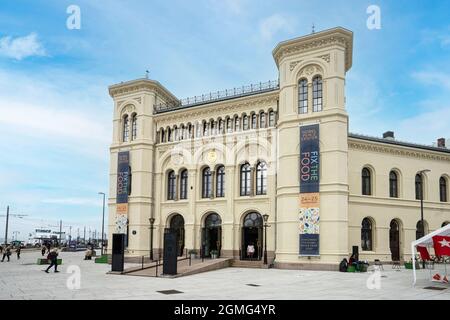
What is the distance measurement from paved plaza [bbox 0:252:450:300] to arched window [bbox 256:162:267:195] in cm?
913

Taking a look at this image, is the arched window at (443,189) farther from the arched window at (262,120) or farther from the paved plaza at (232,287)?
the arched window at (262,120)

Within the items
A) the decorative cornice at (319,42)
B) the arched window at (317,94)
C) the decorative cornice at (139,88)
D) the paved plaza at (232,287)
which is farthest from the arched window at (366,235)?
the decorative cornice at (139,88)

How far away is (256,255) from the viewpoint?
34594 mm

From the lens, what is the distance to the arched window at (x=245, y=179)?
3572 centimetres

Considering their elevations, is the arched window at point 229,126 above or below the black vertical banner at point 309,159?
above

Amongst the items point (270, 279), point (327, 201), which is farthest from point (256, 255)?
point (270, 279)

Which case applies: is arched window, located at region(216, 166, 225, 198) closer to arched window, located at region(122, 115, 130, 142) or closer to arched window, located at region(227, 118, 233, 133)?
arched window, located at region(227, 118, 233, 133)

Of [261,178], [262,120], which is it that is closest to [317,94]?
[262,120]

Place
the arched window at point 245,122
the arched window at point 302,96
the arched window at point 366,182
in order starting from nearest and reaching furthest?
the arched window at point 302,96
the arched window at point 366,182
the arched window at point 245,122

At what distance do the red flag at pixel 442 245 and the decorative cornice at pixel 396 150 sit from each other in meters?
12.5

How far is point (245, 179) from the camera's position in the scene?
3603 cm

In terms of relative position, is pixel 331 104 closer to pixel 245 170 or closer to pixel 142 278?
pixel 245 170

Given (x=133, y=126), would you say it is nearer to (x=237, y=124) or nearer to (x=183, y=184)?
(x=183, y=184)
